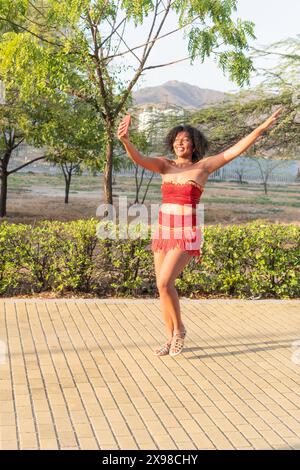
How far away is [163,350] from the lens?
662 cm

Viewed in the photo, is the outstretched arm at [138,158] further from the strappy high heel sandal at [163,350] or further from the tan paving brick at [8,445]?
the tan paving brick at [8,445]

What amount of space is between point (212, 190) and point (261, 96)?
28011 millimetres

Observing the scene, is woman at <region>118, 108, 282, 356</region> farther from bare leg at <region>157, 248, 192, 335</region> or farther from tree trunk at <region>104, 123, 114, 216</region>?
tree trunk at <region>104, 123, 114, 216</region>

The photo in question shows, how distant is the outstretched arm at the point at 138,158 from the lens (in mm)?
6246

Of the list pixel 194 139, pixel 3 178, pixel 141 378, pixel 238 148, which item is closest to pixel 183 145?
pixel 194 139

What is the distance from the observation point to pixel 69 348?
6707mm

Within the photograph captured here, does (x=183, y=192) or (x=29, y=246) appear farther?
(x=29, y=246)

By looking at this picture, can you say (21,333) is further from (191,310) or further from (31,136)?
(31,136)

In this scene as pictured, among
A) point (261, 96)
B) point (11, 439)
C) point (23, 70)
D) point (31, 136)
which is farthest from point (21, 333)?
point (31, 136)

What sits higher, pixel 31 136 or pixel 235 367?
pixel 31 136

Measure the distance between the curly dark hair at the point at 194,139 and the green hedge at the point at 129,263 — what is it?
2.63 metres

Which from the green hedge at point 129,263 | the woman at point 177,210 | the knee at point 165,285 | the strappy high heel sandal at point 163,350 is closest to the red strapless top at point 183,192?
the woman at point 177,210

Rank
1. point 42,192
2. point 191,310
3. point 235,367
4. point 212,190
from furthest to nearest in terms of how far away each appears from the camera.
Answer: point 212,190
point 42,192
point 191,310
point 235,367
